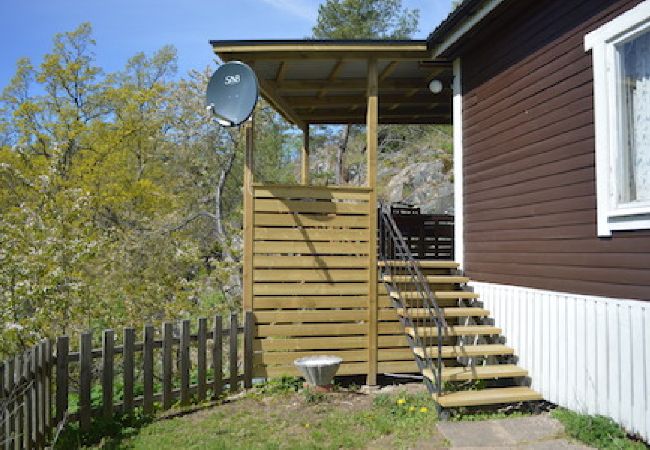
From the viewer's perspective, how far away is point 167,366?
16.9ft

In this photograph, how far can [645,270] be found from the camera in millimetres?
3598

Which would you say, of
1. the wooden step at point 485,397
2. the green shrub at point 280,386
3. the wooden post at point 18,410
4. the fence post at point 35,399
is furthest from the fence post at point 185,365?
the wooden step at point 485,397

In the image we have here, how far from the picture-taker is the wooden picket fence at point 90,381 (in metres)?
3.45

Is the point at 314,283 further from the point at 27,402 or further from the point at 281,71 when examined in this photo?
the point at 27,402

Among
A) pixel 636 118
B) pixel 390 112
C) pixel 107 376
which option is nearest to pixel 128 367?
pixel 107 376

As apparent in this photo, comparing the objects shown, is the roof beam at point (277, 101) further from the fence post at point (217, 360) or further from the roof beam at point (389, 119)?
the fence post at point (217, 360)

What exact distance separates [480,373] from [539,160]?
6.90ft

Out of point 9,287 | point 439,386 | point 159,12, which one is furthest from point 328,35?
point 439,386

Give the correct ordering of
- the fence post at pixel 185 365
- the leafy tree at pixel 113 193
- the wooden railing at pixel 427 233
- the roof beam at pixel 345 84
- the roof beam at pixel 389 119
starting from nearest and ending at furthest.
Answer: the fence post at pixel 185 365 < the roof beam at pixel 345 84 < the leafy tree at pixel 113 193 < the wooden railing at pixel 427 233 < the roof beam at pixel 389 119

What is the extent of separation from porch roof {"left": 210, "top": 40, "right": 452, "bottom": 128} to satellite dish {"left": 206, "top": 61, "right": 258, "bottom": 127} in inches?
12.1

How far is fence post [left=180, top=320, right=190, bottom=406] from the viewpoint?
5297 mm

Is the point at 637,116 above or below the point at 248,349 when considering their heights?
above

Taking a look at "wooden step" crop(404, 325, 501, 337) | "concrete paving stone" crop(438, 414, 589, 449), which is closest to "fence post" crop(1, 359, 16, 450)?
"concrete paving stone" crop(438, 414, 589, 449)

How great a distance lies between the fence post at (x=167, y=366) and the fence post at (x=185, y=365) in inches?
5.5
